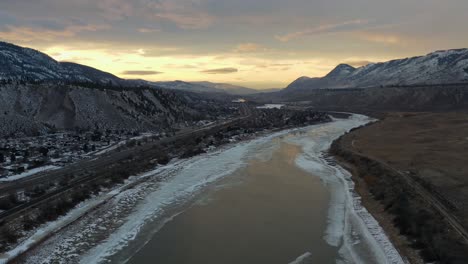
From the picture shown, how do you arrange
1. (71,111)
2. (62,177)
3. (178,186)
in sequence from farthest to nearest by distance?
(71,111)
(62,177)
(178,186)

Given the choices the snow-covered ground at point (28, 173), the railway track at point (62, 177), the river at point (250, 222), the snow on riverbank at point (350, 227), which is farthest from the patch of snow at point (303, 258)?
the snow-covered ground at point (28, 173)

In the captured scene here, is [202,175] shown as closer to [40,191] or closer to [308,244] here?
[40,191]

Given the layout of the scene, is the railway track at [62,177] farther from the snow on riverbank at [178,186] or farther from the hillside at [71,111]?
the hillside at [71,111]

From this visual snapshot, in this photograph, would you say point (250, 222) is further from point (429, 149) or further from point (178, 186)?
point (429, 149)

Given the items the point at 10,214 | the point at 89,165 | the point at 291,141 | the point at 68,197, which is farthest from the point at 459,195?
the point at 291,141

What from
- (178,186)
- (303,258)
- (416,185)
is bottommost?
(178,186)

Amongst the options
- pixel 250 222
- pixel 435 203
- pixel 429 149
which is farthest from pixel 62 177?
pixel 429 149

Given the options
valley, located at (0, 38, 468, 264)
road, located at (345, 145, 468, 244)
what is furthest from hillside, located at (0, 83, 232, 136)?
road, located at (345, 145, 468, 244)

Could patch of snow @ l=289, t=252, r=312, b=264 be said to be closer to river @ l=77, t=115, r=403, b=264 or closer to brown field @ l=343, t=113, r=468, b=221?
river @ l=77, t=115, r=403, b=264
